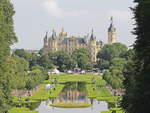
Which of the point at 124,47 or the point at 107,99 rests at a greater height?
the point at 124,47

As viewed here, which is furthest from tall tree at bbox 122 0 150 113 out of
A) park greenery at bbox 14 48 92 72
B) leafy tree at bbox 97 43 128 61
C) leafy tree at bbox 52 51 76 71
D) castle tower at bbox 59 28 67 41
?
castle tower at bbox 59 28 67 41

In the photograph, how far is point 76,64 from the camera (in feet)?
450

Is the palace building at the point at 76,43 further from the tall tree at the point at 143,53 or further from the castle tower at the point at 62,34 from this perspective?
the tall tree at the point at 143,53

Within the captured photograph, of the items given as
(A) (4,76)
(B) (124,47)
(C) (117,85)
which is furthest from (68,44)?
(A) (4,76)

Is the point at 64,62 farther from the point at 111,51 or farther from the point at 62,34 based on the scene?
the point at 62,34

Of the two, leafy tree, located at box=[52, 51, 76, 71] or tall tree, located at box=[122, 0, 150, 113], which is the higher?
leafy tree, located at box=[52, 51, 76, 71]

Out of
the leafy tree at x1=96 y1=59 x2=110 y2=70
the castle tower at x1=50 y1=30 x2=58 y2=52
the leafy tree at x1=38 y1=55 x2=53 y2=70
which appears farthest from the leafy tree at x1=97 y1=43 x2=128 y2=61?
the castle tower at x1=50 y1=30 x2=58 y2=52

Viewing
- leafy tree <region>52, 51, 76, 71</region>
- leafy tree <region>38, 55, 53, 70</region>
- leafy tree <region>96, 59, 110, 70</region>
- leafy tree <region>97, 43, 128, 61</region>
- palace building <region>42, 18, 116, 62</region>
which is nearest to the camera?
leafy tree <region>38, 55, 53, 70</region>

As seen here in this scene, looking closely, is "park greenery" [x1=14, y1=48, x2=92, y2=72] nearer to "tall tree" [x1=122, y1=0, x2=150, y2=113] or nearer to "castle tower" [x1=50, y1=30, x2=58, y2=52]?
"castle tower" [x1=50, y1=30, x2=58, y2=52]

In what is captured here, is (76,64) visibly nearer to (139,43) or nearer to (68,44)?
(68,44)

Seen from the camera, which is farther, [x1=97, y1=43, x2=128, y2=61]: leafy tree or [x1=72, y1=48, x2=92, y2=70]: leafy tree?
[x1=97, y1=43, x2=128, y2=61]: leafy tree

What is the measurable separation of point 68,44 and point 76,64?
3660 centimetres

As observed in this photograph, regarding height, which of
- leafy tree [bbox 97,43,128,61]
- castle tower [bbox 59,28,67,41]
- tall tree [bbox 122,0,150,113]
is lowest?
tall tree [bbox 122,0,150,113]

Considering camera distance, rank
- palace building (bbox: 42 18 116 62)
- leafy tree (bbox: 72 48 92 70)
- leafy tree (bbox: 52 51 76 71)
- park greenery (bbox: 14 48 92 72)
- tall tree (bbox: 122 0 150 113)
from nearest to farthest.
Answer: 1. tall tree (bbox: 122 0 150 113)
2. park greenery (bbox: 14 48 92 72)
3. leafy tree (bbox: 52 51 76 71)
4. leafy tree (bbox: 72 48 92 70)
5. palace building (bbox: 42 18 116 62)
